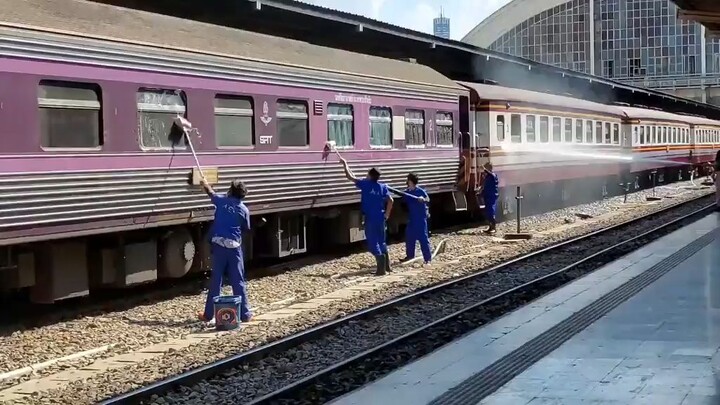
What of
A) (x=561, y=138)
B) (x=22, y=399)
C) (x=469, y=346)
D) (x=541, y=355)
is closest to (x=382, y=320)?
(x=469, y=346)

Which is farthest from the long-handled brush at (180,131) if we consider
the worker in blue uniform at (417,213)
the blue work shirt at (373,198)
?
the worker in blue uniform at (417,213)

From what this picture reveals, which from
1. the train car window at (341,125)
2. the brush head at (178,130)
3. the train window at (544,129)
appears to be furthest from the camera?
the train window at (544,129)

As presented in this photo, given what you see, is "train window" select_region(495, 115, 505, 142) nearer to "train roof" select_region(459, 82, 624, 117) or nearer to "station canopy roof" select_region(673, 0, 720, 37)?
"train roof" select_region(459, 82, 624, 117)

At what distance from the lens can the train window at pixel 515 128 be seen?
24156 mm

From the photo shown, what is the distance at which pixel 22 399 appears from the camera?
8039 mm

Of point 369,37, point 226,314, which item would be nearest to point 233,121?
point 226,314

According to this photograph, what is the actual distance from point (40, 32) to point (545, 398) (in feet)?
20.8

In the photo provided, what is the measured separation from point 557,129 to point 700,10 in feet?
43.6

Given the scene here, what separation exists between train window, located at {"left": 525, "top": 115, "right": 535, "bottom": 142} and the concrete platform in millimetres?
12600

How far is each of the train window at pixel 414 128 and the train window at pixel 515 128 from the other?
5.32 m

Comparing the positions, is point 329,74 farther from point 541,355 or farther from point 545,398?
point 545,398

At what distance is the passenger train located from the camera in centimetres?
1003

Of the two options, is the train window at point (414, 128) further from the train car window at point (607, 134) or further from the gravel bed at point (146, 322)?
the train car window at point (607, 134)

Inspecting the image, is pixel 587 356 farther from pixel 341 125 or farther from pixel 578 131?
pixel 578 131
